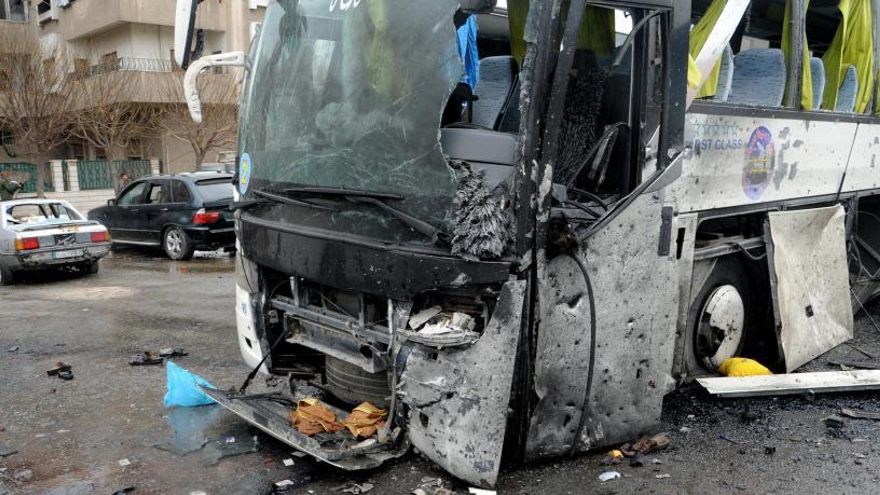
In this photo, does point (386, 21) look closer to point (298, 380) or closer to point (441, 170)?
point (441, 170)

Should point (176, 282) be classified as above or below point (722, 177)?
below

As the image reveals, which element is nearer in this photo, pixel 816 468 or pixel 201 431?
pixel 816 468

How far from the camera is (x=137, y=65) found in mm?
29453

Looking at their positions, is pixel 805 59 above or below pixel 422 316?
above

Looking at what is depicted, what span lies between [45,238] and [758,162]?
37.3 ft

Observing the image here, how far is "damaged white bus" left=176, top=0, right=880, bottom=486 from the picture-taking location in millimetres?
3580

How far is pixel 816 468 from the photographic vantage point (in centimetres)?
433

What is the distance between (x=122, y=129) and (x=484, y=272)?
2515cm

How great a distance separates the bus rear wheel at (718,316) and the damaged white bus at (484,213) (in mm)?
26

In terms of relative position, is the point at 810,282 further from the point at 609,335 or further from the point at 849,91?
the point at 609,335

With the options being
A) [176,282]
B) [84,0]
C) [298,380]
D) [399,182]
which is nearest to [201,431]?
[298,380]

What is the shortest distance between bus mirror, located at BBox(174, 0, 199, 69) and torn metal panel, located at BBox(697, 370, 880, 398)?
4122 mm

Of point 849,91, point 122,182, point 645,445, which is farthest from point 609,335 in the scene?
point 122,182

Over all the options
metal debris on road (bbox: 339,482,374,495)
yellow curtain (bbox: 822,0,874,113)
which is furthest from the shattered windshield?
yellow curtain (bbox: 822,0,874,113)
